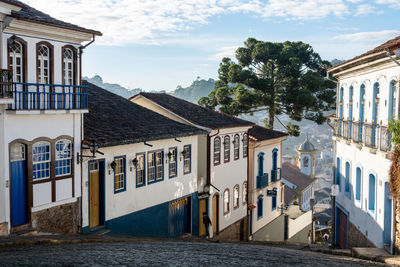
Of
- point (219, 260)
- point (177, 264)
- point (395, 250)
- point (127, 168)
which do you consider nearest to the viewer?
point (177, 264)

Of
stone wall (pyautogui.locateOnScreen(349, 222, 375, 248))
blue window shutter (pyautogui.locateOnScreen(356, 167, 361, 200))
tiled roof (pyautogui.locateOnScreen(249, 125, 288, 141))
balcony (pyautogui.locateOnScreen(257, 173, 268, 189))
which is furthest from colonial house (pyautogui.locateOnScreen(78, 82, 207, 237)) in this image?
balcony (pyautogui.locateOnScreen(257, 173, 268, 189))

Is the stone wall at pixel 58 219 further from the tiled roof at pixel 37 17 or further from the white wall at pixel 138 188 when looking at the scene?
the tiled roof at pixel 37 17

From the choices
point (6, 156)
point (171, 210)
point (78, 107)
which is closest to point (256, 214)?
point (171, 210)

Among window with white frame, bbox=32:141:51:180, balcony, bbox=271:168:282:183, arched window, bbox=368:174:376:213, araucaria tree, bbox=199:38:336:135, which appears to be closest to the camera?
window with white frame, bbox=32:141:51:180

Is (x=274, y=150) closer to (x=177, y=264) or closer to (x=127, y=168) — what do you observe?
(x=127, y=168)

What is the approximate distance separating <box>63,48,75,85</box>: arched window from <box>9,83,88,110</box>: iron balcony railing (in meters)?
0.35

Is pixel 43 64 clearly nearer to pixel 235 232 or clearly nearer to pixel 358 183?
pixel 358 183

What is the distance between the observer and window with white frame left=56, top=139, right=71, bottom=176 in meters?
15.3

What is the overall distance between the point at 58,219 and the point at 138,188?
4.44 meters

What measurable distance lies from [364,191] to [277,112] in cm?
2147

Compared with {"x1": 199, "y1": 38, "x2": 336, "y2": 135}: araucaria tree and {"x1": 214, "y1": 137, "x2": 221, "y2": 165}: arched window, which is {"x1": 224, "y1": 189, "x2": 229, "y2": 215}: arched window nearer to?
{"x1": 214, "y1": 137, "x2": 221, "y2": 165}: arched window

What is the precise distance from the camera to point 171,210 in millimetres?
22172

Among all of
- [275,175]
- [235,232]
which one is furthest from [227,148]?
[275,175]

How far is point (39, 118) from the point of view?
47.8 ft
